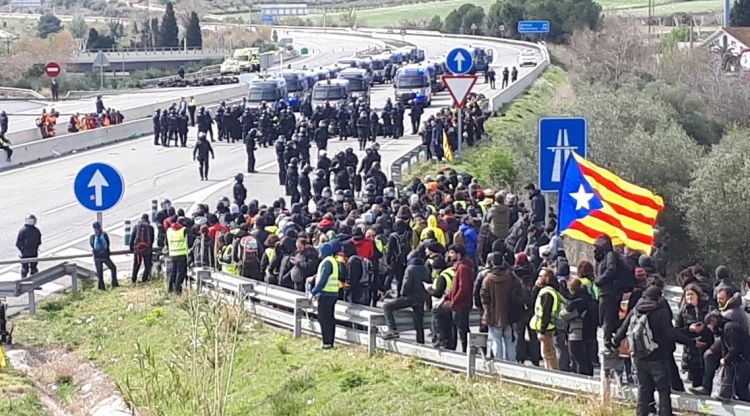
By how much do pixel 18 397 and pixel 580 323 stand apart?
20.4ft

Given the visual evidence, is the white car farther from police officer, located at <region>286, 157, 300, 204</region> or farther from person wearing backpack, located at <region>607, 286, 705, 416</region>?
person wearing backpack, located at <region>607, 286, 705, 416</region>

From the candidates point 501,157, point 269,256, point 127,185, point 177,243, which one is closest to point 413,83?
point 501,157

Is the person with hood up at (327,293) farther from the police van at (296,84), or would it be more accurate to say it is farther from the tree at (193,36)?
the tree at (193,36)

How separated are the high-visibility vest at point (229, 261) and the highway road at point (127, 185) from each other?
3657mm

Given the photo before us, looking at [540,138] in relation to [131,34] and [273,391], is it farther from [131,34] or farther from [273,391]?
[131,34]

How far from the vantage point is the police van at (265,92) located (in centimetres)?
4872

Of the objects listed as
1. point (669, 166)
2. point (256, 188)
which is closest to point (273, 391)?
point (256, 188)

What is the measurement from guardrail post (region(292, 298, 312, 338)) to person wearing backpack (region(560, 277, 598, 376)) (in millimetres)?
3480

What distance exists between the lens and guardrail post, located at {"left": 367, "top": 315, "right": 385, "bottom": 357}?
46.3 feet

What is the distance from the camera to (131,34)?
152m

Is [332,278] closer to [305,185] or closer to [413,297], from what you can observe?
[413,297]

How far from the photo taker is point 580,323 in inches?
507

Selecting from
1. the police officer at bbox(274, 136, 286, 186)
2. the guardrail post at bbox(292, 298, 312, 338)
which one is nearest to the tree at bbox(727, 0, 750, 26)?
the police officer at bbox(274, 136, 286, 186)

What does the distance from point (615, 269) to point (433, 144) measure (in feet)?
67.2
